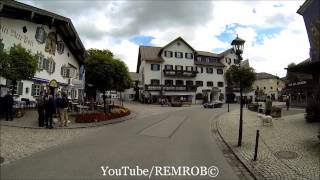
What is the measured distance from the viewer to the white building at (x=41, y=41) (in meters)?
22.1

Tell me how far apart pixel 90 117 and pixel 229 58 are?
5695cm

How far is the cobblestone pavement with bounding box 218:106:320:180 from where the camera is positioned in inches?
408

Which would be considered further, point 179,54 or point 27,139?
point 179,54

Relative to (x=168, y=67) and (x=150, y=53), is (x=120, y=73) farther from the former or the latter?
(x=150, y=53)

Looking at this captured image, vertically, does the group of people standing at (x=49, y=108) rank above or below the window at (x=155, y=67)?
below

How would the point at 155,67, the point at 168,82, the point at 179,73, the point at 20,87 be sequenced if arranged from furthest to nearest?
the point at 179,73
the point at 168,82
the point at 155,67
the point at 20,87

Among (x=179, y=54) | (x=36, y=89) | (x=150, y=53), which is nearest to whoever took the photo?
(x=36, y=89)

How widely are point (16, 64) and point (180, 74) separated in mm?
47461

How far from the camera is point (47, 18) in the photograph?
27531 mm

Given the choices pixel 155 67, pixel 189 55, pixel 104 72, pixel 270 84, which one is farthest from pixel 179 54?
pixel 270 84

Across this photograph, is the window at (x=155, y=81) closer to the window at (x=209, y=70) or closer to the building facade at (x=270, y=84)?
the window at (x=209, y=70)

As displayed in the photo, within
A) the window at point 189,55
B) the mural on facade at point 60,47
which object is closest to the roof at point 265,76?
the window at point 189,55

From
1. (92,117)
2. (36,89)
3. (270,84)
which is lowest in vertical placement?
(92,117)

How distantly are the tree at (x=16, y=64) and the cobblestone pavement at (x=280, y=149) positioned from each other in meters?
11.9
